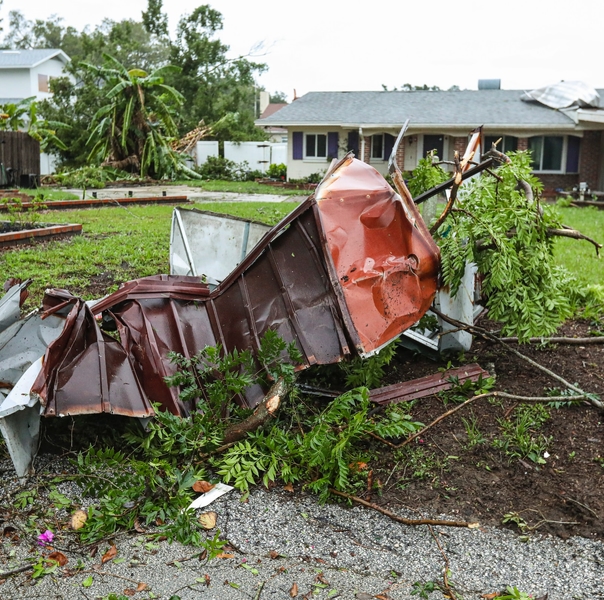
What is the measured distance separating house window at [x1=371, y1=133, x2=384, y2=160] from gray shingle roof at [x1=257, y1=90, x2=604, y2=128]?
1025 mm

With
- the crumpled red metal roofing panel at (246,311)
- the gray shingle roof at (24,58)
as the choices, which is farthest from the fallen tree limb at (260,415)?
the gray shingle roof at (24,58)

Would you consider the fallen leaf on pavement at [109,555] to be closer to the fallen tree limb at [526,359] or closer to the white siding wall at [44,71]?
the fallen tree limb at [526,359]

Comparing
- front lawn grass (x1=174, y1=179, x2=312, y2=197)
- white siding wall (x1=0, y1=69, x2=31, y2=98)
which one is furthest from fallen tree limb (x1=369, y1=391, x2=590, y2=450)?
white siding wall (x1=0, y1=69, x2=31, y2=98)

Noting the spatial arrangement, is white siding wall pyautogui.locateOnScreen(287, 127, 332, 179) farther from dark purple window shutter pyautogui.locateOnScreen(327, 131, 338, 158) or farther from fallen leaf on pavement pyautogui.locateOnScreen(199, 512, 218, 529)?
fallen leaf on pavement pyautogui.locateOnScreen(199, 512, 218, 529)

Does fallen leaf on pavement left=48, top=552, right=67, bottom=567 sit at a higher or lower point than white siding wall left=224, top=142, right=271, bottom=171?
lower

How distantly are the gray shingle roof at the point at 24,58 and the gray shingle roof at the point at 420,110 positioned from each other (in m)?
23.2

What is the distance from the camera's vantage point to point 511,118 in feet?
91.7

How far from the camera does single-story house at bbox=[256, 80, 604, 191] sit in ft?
90.3

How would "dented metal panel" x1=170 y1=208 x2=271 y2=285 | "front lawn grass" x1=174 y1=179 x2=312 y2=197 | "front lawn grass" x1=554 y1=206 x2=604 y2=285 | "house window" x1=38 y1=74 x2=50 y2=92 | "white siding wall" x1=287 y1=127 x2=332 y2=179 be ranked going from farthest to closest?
"house window" x1=38 y1=74 x2=50 y2=92, "white siding wall" x1=287 y1=127 x2=332 y2=179, "front lawn grass" x1=174 y1=179 x2=312 y2=197, "front lawn grass" x1=554 y1=206 x2=604 y2=285, "dented metal panel" x1=170 y1=208 x2=271 y2=285

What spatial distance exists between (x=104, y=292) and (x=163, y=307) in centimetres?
340

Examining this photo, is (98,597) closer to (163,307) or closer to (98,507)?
(98,507)

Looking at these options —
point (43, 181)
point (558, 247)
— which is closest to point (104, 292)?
point (558, 247)

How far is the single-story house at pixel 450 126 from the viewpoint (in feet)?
90.3

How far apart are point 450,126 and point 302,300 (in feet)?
82.6
